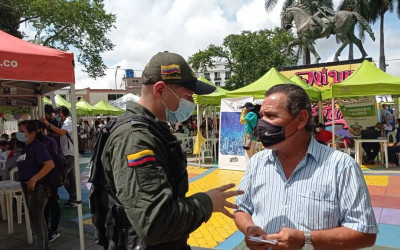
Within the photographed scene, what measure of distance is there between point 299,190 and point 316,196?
0.10 meters

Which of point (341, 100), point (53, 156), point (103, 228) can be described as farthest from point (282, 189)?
point (341, 100)

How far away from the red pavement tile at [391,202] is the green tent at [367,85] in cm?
352

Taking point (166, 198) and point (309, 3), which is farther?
point (309, 3)

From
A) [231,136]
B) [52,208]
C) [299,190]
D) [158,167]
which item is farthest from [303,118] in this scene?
[231,136]

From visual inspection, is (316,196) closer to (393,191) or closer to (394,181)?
(393,191)

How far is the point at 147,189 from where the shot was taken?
4.12ft

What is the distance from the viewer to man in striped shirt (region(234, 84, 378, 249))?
157 cm

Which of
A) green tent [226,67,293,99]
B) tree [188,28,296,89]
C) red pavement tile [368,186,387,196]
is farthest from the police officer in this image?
tree [188,28,296,89]

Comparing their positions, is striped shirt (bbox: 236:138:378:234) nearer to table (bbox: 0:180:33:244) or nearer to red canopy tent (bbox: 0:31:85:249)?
red canopy tent (bbox: 0:31:85:249)

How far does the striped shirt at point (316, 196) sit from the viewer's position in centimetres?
157

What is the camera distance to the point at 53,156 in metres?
4.00

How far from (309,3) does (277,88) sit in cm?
2654

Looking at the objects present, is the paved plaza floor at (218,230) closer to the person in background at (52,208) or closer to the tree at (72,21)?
the person in background at (52,208)

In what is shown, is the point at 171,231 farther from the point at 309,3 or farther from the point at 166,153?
the point at 309,3
